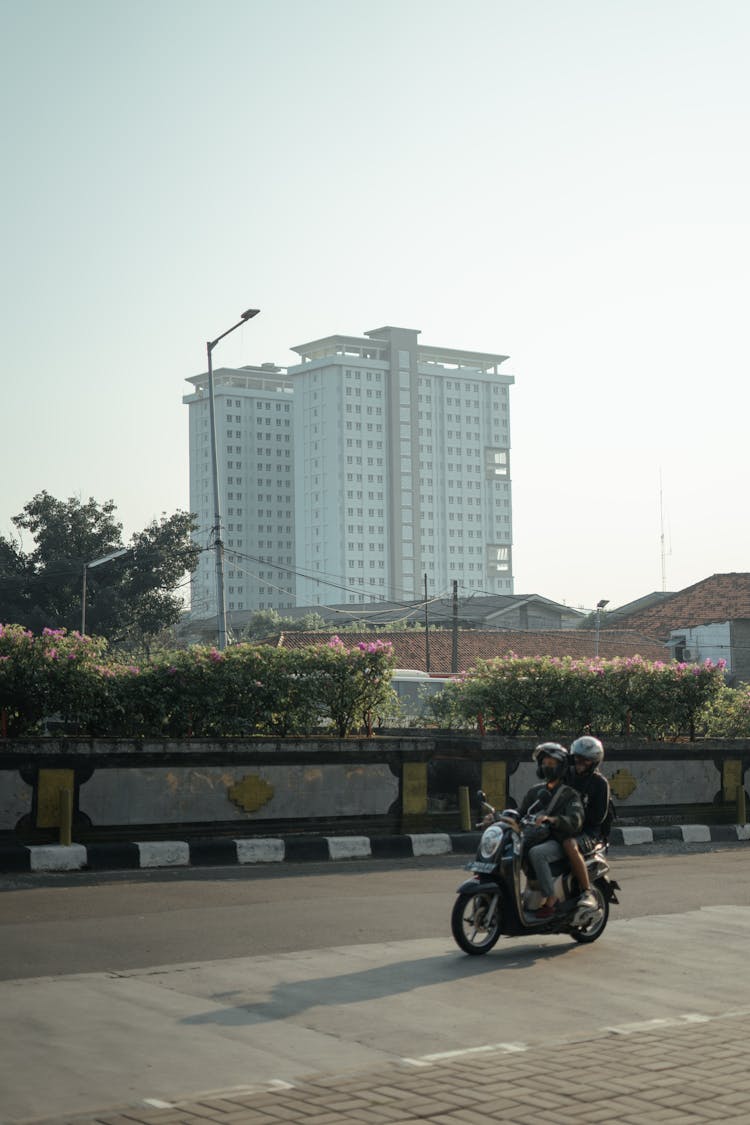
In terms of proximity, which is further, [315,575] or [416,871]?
[315,575]

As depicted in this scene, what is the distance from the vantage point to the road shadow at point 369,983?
7.00 metres

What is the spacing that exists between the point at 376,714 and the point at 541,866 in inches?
290

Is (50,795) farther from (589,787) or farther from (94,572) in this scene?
(94,572)

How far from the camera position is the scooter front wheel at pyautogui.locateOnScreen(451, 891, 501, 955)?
888 cm

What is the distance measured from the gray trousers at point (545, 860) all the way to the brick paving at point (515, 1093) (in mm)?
2809

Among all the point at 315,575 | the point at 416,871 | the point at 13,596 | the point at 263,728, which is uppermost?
the point at 315,575

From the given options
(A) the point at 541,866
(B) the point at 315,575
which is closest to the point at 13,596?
(A) the point at 541,866

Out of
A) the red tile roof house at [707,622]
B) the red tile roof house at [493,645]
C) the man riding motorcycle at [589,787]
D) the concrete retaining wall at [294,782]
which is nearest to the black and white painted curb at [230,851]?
the concrete retaining wall at [294,782]

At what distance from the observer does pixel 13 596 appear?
2323 inches

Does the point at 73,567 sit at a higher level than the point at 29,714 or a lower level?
higher

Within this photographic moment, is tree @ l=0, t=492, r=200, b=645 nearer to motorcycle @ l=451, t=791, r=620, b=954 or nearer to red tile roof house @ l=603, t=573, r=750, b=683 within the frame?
red tile roof house @ l=603, t=573, r=750, b=683

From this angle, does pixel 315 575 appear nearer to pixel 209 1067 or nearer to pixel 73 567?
pixel 73 567

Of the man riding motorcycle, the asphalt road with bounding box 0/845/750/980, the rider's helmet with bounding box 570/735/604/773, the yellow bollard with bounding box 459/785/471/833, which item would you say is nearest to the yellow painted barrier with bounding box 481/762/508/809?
the yellow bollard with bounding box 459/785/471/833

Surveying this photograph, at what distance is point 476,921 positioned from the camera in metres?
9.03
